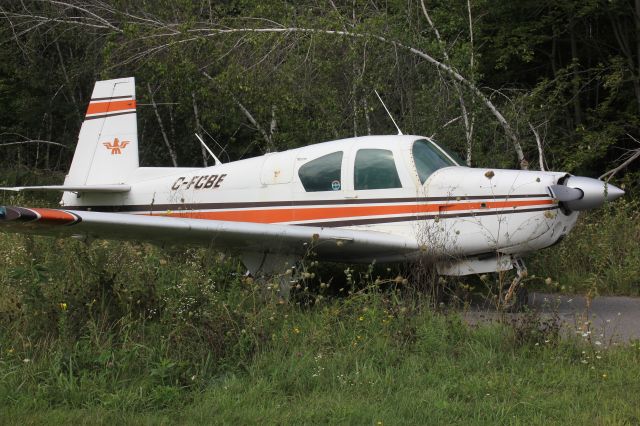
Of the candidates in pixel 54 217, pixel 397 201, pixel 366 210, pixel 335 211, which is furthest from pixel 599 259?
pixel 54 217

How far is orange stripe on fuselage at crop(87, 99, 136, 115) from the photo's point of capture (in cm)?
1001

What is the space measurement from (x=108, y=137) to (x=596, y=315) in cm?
704

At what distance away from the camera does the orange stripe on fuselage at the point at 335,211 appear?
6.68 meters

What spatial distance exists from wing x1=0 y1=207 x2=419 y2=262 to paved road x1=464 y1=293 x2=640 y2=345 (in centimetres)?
124

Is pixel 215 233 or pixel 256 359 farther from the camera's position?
pixel 215 233

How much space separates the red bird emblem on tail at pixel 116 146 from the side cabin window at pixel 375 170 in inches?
160

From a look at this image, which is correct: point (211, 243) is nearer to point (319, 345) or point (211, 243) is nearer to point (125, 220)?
point (125, 220)

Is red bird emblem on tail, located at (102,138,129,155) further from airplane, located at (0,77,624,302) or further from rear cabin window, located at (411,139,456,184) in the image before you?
rear cabin window, located at (411,139,456,184)

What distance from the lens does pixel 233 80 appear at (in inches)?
459

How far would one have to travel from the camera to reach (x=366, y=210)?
7285 millimetres

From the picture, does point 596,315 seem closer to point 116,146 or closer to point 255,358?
point 255,358

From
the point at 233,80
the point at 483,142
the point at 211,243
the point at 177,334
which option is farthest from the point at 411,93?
the point at 177,334

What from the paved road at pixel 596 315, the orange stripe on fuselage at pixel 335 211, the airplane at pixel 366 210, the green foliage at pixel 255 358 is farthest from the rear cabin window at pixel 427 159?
the green foliage at pixel 255 358

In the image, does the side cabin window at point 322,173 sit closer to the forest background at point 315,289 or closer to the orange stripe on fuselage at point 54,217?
the forest background at point 315,289
